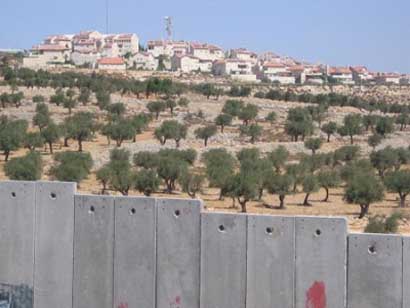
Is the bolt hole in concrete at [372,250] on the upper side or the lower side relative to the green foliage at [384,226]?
upper

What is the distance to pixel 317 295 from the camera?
10.9 metres

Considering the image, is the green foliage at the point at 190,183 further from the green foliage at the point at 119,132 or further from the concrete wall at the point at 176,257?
the concrete wall at the point at 176,257

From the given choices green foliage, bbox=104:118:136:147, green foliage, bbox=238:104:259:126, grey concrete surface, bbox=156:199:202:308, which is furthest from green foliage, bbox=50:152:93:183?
green foliage, bbox=238:104:259:126

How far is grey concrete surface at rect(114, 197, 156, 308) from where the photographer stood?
1185cm

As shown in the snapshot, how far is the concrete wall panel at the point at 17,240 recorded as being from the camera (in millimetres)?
12633

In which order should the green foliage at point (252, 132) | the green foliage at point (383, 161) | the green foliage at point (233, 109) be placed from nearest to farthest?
the green foliage at point (383, 161) < the green foliage at point (252, 132) < the green foliage at point (233, 109)

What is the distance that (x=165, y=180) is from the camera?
1492 inches

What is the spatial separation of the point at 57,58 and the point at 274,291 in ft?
530

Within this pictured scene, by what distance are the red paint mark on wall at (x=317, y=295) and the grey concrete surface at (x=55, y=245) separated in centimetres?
375

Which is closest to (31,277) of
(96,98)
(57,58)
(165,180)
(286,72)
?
(165,180)

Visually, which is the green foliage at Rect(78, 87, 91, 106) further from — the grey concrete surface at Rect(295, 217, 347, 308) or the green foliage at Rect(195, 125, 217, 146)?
the grey concrete surface at Rect(295, 217, 347, 308)

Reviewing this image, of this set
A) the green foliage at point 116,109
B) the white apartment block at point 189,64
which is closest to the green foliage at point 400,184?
the green foliage at point 116,109

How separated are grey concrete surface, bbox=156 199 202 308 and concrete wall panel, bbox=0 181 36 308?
220cm

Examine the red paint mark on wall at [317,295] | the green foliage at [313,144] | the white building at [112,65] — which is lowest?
the red paint mark on wall at [317,295]
